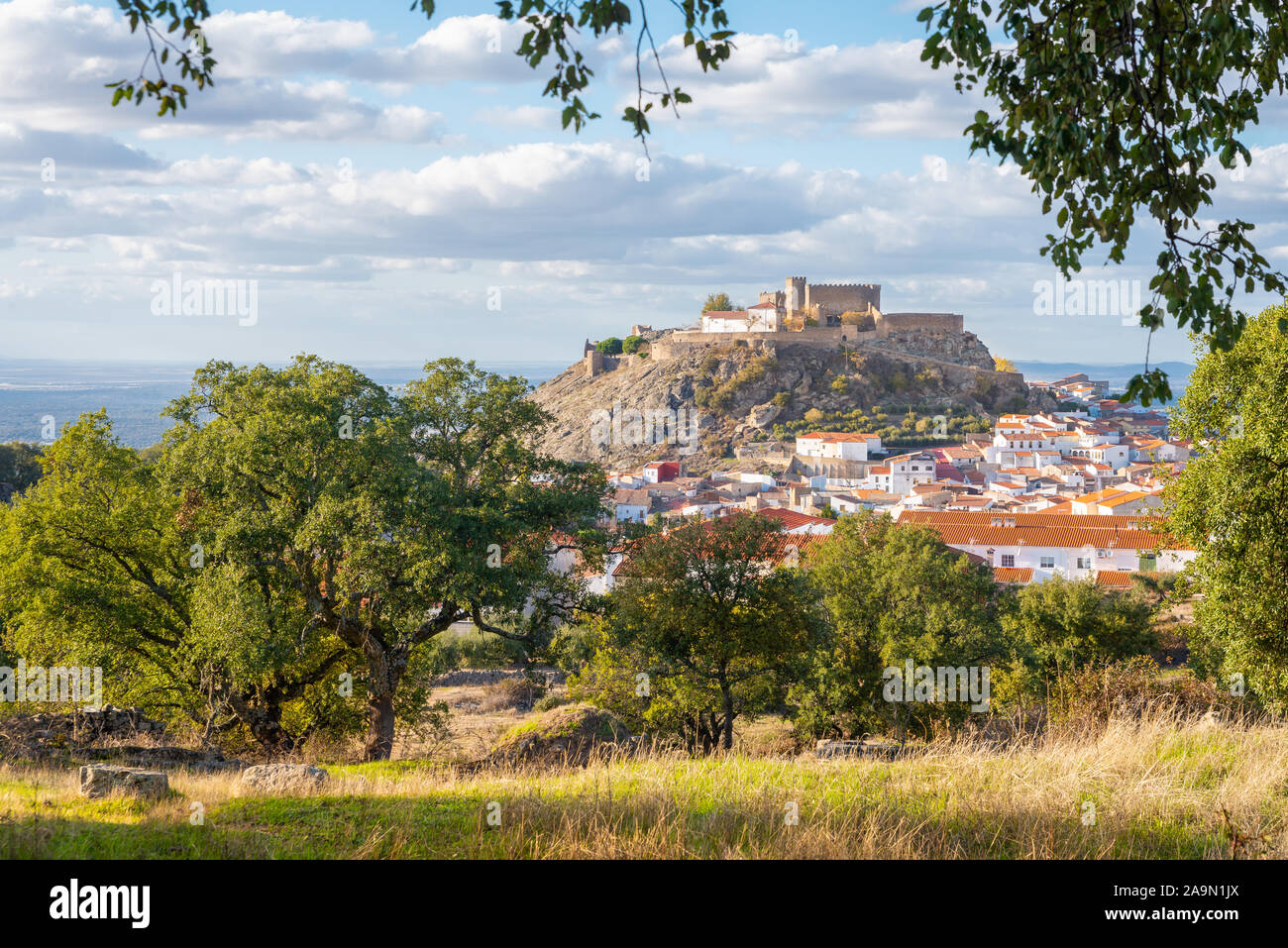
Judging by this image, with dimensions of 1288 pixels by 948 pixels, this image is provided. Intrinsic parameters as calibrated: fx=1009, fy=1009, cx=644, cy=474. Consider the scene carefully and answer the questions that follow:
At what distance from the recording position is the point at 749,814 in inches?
195

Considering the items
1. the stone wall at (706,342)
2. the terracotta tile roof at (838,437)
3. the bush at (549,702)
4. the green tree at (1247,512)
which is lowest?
the bush at (549,702)

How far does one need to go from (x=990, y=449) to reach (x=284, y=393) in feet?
288

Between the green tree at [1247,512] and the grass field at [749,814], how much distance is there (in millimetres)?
5168

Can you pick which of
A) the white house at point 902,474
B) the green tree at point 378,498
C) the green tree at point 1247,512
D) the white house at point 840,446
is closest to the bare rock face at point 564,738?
the green tree at point 378,498

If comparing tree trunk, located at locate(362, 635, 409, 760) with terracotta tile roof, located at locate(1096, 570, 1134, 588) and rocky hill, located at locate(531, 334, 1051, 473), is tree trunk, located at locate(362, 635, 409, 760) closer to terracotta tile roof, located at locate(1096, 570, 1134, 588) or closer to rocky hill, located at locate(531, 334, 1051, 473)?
terracotta tile roof, located at locate(1096, 570, 1134, 588)

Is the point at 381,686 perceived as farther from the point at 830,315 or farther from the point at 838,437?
the point at 830,315

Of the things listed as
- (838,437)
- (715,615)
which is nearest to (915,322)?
(838,437)

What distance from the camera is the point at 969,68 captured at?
16.6 ft

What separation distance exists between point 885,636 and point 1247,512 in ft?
43.5

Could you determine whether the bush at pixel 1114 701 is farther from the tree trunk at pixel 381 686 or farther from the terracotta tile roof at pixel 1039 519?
the terracotta tile roof at pixel 1039 519

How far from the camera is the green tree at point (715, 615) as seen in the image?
17.1 meters

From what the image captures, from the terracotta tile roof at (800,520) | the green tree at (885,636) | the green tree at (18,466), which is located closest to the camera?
the green tree at (885,636)

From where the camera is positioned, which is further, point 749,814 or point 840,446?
point 840,446

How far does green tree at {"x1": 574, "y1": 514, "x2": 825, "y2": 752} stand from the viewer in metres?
17.1
